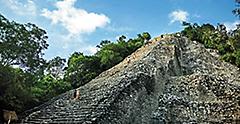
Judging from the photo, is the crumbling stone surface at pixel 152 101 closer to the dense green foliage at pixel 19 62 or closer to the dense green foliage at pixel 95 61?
the dense green foliage at pixel 19 62

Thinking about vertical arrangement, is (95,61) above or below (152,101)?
above

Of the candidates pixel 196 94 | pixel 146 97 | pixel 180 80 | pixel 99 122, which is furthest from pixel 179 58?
pixel 99 122

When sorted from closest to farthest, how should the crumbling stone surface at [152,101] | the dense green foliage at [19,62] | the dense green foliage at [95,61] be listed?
the crumbling stone surface at [152,101]
the dense green foliage at [19,62]
the dense green foliage at [95,61]

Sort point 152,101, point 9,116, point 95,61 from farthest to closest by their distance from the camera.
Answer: point 95,61, point 9,116, point 152,101

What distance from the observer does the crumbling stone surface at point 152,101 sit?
10.7 metres

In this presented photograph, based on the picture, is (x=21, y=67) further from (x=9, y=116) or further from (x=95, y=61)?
(x=95, y=61)

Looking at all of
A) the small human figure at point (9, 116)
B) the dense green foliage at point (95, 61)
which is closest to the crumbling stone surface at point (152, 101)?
the small human figure at point (9, 116)

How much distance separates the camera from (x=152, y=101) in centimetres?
1214

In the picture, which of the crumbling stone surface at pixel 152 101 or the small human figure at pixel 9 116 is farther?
the small human figure at pixel 9 116

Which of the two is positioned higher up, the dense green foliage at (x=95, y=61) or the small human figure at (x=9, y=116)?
the dense green foliage at (x=95, y=61)

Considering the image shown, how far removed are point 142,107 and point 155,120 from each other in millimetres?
665

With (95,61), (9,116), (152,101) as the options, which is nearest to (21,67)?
(9,116)

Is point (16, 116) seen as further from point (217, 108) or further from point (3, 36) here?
point (217, 108)

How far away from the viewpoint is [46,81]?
19594 millimetres
